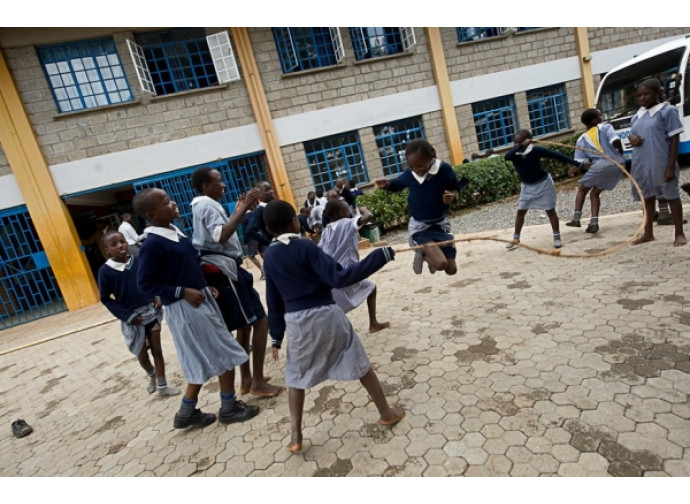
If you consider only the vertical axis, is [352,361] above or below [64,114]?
below

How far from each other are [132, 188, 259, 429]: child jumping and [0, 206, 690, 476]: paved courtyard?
32 cm

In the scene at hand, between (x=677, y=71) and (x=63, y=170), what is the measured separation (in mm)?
13154

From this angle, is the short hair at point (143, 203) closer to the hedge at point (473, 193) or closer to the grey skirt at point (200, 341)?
the grey skirt at point (200, 341)

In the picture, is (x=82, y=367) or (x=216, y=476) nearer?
(x=216, y=476)

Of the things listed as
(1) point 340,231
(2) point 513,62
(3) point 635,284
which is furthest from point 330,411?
(2) point 513,62

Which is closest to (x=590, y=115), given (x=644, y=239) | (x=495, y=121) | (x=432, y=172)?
(x=644, y=239)

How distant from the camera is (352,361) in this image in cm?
204

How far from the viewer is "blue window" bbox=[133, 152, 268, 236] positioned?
343 inches

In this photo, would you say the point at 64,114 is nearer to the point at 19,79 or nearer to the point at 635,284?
the point at 19,79

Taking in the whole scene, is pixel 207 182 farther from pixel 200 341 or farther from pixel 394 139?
pixel 394 139

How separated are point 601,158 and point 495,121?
6562mm

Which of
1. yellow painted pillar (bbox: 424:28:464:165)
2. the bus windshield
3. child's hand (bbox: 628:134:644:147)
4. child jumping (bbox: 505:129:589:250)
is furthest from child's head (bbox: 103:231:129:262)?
the bus windshield

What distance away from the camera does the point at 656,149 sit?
12.9ft

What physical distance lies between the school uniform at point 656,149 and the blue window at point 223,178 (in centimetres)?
783
